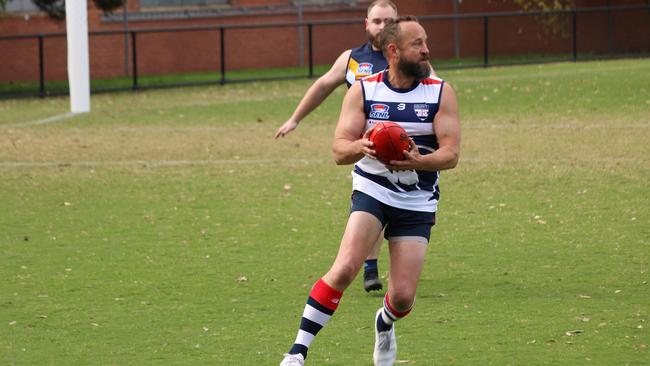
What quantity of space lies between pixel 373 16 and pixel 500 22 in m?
29.5

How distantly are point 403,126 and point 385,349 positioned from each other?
4.27ft

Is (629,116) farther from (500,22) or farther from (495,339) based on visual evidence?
(500,22)

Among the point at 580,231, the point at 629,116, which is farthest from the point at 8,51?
the point at 580,231

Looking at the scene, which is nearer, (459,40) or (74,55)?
(74,55)

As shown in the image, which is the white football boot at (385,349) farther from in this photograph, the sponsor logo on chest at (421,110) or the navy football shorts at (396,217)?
the sponsor logo on chest at (421,110)

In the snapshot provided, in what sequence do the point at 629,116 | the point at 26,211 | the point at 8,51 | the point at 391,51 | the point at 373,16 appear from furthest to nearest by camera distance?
1. the point at 8,51
2. the point at 629,116
3. the point at 26,211
4. the point at 373,16
5. the point at 391,51

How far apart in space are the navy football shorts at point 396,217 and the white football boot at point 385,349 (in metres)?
0.58

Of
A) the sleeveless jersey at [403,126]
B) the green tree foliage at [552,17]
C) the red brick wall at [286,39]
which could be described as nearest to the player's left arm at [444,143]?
the sleeveless jersey at [403,126]

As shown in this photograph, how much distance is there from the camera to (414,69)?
7324mm

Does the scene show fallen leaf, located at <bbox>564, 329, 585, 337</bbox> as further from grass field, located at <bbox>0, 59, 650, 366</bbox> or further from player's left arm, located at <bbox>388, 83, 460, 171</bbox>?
player's left arm, located at <bbox>388, 83, 460, 171</bbox>

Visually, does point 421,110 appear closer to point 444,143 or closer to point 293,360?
point 444,143

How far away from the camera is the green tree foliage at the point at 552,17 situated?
36.3 metres

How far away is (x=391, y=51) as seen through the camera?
7.36 metres

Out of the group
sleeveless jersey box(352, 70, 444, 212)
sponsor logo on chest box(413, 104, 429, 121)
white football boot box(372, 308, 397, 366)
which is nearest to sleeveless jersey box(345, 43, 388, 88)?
sleeveless jersey box(352, 70, 444, 212)
